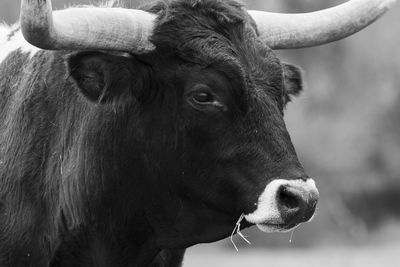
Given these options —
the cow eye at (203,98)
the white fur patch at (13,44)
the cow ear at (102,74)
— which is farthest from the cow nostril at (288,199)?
the white fur patch at (13,44)

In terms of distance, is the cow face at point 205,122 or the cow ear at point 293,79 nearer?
the cow face at point 205,122

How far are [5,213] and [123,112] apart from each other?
1.06m

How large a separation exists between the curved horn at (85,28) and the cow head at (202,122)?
2.6 inches

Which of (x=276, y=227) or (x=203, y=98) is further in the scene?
(x=203, y=98)

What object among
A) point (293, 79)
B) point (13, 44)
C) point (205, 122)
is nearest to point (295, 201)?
point (205, 122)

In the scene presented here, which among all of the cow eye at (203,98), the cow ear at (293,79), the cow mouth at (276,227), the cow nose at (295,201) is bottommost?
the cow mouth at (276,227)

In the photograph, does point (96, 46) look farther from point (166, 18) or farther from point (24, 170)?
point (24, 170)

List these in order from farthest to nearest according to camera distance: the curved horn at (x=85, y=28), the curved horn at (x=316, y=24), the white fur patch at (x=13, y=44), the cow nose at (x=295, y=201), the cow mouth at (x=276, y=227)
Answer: the white fur patch at (x=13, y=44)
the curved horn at (x=316, y=24)
the cow mouth at (x=276, y=227)
the cow nose at (x=295, y=201)
the curved horn at (x=85, y=28)

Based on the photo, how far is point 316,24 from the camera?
7938 millimetres

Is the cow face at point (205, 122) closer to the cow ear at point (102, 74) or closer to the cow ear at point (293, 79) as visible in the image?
the cow ear at point (102, 74)

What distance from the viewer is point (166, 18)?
7219 millimetres

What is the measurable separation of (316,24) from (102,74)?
5.57 feet

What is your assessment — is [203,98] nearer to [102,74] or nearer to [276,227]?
[102,74]

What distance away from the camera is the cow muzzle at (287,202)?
21.9ft
